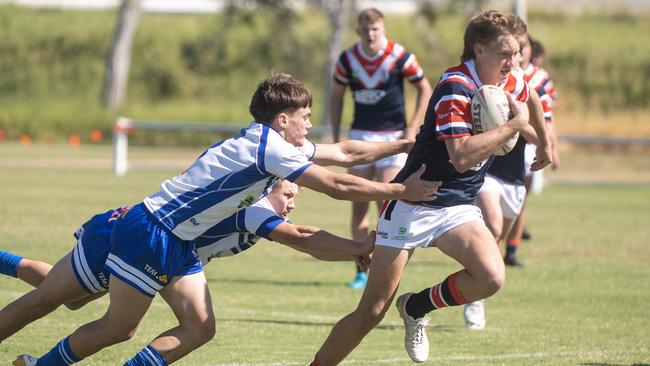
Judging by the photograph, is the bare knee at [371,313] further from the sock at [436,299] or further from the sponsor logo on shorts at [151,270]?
the sponsor logo on shorts at [151,270]

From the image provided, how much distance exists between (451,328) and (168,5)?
5530 cm

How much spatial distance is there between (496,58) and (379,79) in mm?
4826

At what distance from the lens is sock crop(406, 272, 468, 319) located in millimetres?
6676

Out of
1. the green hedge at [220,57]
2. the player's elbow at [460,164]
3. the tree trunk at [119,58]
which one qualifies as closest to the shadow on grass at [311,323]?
the player's elbow at [460,164]

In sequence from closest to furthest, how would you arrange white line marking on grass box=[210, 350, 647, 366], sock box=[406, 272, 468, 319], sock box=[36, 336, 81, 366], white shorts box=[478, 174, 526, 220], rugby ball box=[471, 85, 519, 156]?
1. sock box=[36, 336, 81, 366]
2. rugby ball box=[471, 85, 519, 156]
3. sock box=[406, 272, 468, 319]
4. white line marking on grass box=[210, 350, 647, 366]
5. white shorts box=[478, 174, 526, 220]

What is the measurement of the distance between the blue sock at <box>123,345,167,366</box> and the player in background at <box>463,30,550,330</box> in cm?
331

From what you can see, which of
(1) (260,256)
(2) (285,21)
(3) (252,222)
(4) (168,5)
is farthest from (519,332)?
(4) (168,5)

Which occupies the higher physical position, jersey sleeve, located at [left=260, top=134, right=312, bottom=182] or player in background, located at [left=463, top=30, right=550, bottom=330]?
jersey sleeve, located at [left=260, top=134, right=312, bottom=182]

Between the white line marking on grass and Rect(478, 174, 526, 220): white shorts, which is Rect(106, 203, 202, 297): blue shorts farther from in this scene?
Rect(478, 174, 526, 220): white shorts

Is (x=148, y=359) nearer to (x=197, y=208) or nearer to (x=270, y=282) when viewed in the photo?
(x=197, y=208)

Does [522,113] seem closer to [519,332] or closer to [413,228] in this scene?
[413,228]

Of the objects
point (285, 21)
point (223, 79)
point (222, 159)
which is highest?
point (222, 159)

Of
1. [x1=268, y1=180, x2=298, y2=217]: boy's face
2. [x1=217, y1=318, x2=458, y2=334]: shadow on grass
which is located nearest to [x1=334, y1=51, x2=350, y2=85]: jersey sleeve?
[x1=217, y1=318, x2=458, y2=334]: shadow on grass

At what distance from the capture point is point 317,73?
47.4 metres
